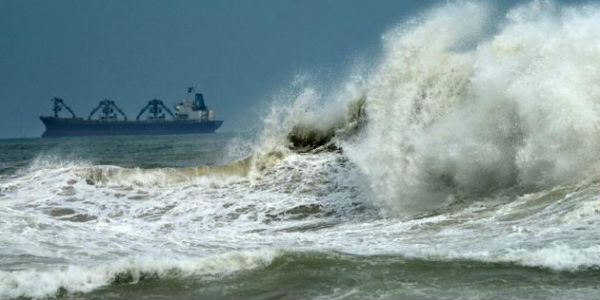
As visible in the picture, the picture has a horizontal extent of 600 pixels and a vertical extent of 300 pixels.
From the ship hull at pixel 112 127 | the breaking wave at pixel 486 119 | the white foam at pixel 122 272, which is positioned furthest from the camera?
the ship hull at pixel 112 127

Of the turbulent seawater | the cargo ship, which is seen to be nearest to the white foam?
the turbulent seawater

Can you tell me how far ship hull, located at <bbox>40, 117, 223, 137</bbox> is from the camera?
12331cm

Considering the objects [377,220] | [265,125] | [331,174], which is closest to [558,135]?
[377,220]

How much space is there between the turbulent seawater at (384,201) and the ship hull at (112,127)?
110m

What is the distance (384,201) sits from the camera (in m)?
11.0

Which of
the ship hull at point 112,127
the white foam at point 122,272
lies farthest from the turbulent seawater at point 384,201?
the ship hull at point 112,127

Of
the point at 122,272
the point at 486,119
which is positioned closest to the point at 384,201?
the point at 486,119

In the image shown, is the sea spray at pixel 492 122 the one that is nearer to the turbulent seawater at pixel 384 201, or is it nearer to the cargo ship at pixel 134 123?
the turbulent seawater at pixel 384 201

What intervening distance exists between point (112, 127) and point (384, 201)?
117 meters

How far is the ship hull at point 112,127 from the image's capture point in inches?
4855

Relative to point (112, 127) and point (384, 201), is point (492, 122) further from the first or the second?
point (112, 127)

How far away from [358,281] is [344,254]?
1032mm

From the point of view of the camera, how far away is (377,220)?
392 inches

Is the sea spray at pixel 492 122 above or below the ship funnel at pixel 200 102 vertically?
below
